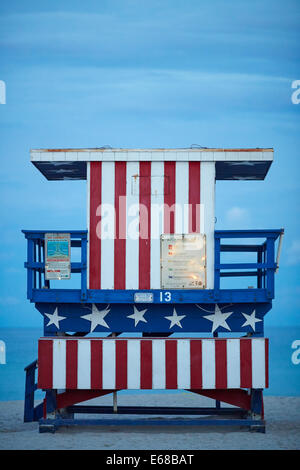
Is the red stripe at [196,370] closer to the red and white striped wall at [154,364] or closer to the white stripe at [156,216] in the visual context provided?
the red and white striped wall at [154,364]

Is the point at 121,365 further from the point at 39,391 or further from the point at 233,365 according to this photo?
the point at 39,391

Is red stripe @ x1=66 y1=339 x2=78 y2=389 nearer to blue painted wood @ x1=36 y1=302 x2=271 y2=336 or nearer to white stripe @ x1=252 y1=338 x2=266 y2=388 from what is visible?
blue painted wood @ x1=36 y1=302 x2=271 y2=336

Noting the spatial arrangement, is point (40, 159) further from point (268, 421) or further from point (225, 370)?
point (268, 421)

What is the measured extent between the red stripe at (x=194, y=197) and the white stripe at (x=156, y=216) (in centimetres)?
51

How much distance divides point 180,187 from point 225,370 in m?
3.38

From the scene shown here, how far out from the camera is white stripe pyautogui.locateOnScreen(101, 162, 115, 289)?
12.6m

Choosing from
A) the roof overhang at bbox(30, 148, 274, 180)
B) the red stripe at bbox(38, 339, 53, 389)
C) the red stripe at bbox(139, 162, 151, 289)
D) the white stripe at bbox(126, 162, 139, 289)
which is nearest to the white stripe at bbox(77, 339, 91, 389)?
the red stripe at bbox(38, 339, 53, 389)

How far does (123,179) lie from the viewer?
12.8 metres

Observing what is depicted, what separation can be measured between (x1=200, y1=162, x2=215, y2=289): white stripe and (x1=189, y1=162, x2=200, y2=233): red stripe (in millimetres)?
72

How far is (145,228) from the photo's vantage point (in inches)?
498

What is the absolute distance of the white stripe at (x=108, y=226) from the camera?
12617 millimetres

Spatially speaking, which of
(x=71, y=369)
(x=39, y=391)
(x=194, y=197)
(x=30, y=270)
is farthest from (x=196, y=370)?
(x=39, y=391)

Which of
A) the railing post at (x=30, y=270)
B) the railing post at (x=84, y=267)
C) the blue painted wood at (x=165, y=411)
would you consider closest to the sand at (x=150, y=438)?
the blue painted wood at (x=165, y=411)
